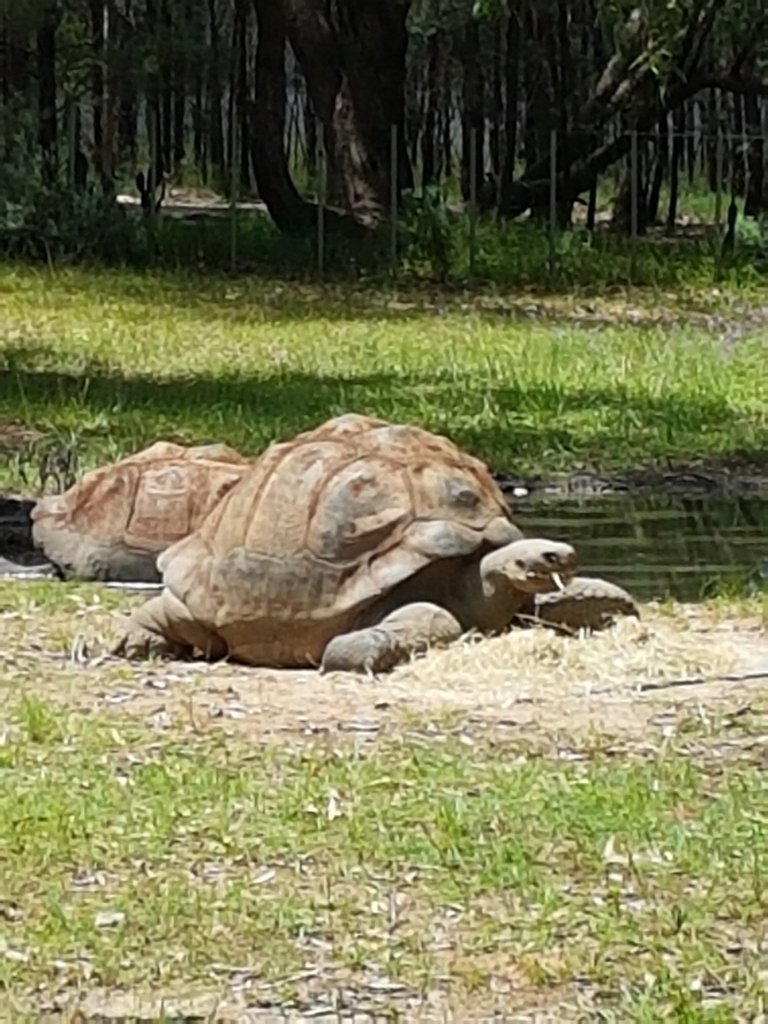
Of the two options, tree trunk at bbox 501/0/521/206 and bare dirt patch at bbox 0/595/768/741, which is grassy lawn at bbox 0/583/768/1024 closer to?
bare dirt patch at bbox 0/595/768/741

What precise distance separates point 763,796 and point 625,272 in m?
16.5

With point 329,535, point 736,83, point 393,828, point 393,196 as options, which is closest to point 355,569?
point 329,535

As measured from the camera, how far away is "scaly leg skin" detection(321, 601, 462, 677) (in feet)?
21.2

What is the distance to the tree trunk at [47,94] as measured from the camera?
23.3m

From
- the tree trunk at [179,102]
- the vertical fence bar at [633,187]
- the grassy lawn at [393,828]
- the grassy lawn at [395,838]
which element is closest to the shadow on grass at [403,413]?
the grassy lawn at [393,828]

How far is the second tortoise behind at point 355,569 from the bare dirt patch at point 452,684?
0.08 m

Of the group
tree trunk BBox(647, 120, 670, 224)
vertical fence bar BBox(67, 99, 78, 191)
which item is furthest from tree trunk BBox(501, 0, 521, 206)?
vertical fence bar BBox(67, 99, 78, 191)

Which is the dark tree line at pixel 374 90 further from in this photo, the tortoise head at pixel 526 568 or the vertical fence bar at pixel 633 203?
the tortoise head at pixel 526 568

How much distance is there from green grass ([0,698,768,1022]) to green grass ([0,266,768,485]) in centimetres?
527

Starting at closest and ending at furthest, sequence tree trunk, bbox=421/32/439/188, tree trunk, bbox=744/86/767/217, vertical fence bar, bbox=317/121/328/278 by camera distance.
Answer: vertical fence bar, bbox=317/121/328/278
tree trunk, bbox=744/86/767/217
tree trunk, bbox=421/32/439/188

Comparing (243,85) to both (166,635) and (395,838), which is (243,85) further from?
(395,838)

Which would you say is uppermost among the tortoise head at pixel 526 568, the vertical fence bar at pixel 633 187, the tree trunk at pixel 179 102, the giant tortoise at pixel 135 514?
the tortoise head at pixel 526 568

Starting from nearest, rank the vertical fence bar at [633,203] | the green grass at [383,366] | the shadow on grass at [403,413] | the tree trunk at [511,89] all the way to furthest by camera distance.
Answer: the shadow on grass at [403,413] < the green grass at [383,366] < the vertical fence bar at [633,203] < the tree trunk at [511,89]

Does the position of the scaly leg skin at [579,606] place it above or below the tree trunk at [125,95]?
above
